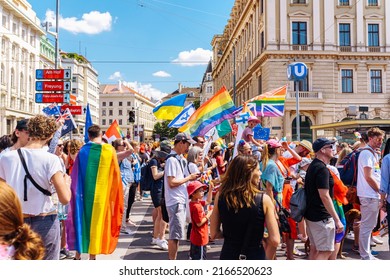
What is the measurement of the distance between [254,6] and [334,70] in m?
11.6

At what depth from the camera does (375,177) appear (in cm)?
632

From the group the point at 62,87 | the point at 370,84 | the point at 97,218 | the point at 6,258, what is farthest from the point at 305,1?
the point at 6,258

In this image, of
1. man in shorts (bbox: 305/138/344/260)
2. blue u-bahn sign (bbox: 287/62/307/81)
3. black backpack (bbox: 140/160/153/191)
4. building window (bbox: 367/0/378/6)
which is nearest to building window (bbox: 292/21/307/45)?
building window (bbox: 367/0/378/6)

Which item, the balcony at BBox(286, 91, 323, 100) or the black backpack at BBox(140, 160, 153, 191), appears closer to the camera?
the black backpack at BBox(140, 160, 153, 191)

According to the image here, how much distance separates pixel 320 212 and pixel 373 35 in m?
35.9

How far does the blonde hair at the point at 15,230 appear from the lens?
205 centimetres

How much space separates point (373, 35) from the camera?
36.0m

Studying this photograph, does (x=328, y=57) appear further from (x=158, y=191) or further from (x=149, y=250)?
(x=149, y=250)

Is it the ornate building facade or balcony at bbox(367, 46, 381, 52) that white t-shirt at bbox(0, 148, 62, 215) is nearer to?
the ornate building facade

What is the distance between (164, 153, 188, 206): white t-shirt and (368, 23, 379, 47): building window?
35276 millimetres

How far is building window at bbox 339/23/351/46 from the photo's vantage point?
36.0m

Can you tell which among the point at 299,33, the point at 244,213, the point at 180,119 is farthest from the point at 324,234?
the point at 299,33

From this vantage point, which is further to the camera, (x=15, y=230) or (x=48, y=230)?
(x=48, y=230)
